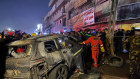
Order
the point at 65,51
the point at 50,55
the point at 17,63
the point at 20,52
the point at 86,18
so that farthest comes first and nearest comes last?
the point at 86,18 → the point at 65,51 → the point at 20,52 → the point at 50,55 → the point at 17,63

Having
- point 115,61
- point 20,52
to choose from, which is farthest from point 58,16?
point 20,52

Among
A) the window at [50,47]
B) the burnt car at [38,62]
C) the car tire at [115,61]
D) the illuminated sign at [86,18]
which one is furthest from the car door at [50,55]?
the illuminated sign at [86,18]

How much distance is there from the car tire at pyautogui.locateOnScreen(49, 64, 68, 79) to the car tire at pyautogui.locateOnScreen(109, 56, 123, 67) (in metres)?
3.10

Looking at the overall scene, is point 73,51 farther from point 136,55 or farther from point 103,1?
point 103,1

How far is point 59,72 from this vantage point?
11.2 feet

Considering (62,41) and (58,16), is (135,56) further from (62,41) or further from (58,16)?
(58,16)

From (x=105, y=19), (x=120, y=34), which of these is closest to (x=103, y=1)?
(x=105, y=19)

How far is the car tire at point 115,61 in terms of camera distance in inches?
204

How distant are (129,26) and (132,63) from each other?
849cm

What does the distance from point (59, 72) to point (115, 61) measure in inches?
143

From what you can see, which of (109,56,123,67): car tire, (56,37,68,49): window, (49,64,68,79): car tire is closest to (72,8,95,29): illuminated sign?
(109,56,123,67): car tire

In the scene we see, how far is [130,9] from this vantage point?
9.96m

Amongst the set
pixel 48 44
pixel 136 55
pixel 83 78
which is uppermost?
pixel 48 44

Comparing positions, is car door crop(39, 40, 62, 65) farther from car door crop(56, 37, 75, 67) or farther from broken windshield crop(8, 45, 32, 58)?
broken windshield crop(8, 45, 32, 58)
